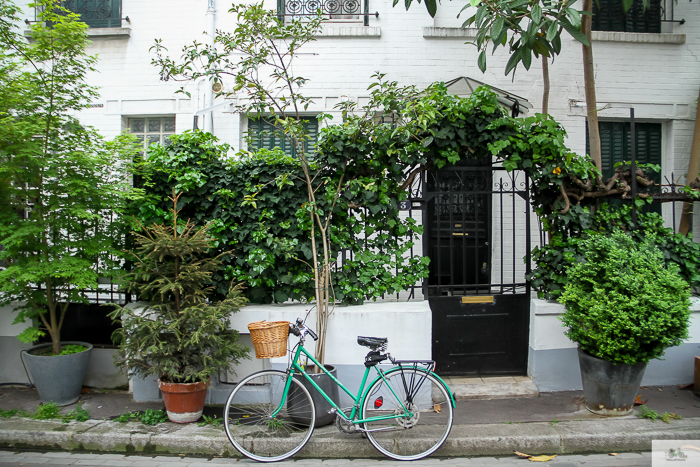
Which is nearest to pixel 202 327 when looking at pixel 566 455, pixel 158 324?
pixel 158 324

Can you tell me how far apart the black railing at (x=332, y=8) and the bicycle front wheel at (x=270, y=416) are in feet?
20.4

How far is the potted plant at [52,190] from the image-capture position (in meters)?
4.35

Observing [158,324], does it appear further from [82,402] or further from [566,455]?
[566,455]

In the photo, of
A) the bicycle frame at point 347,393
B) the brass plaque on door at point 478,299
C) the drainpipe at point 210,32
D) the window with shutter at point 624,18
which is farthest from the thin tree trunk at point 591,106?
the drainpipe at point 210,32

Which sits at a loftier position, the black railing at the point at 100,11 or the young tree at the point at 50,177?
the black railing at the point at 100,11

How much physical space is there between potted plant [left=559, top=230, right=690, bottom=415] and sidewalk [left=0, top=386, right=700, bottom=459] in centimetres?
36

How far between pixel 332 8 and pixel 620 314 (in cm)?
651

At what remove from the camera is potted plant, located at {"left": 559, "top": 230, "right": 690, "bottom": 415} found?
399 cm

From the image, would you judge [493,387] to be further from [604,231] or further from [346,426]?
[604,231]

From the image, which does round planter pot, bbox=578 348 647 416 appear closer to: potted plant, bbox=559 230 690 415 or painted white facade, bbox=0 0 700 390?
Answer: potted plant, bbox=559 230 690 415

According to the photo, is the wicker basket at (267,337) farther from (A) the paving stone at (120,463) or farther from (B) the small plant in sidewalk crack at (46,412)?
(B) the small plant in sidewalk crack at (46,412)

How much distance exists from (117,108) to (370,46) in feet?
14.9

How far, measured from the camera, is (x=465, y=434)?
13.1ft

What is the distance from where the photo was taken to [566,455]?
3877 mm
